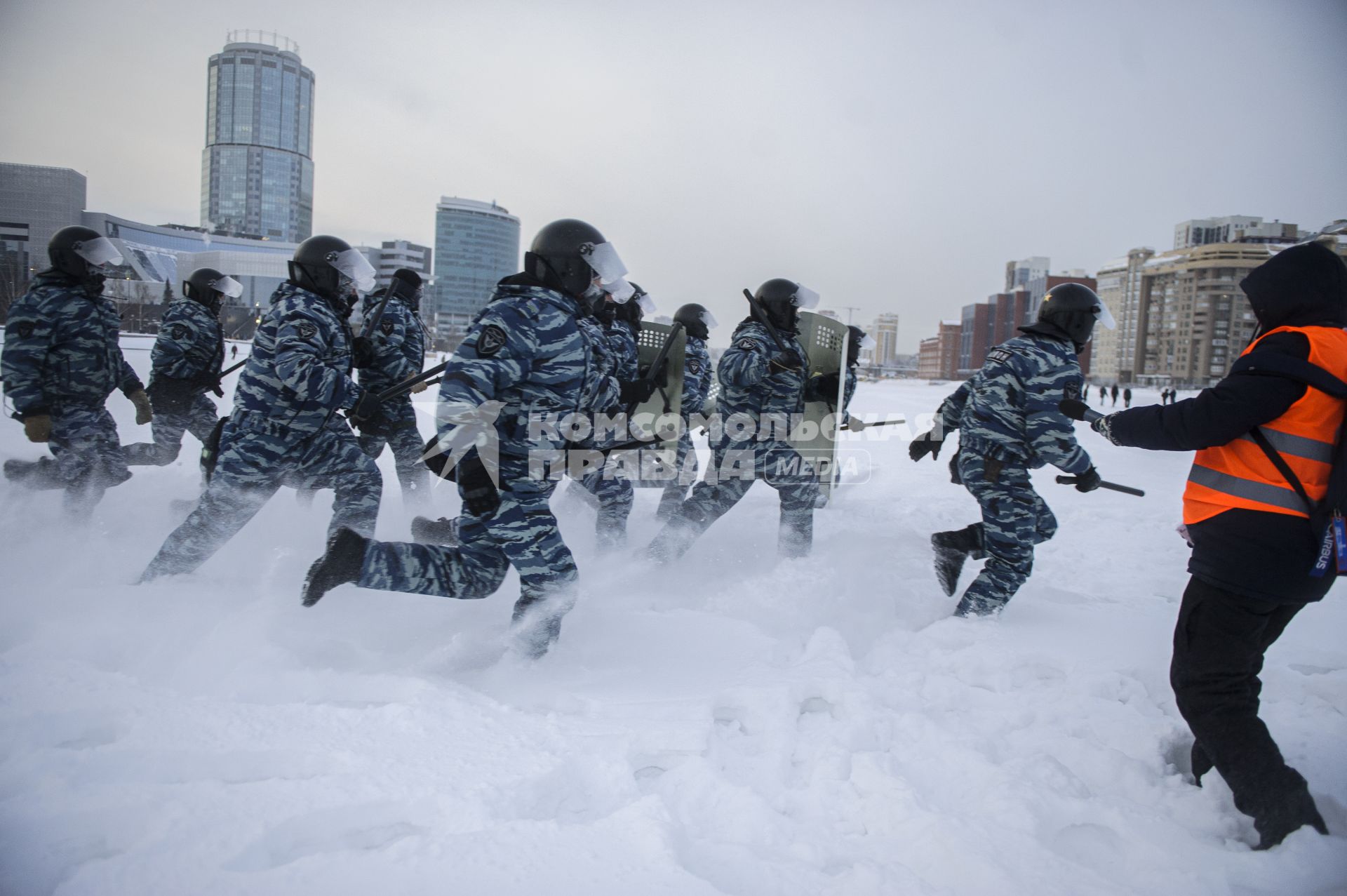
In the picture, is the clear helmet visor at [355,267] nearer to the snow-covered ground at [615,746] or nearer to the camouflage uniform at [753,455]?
the snow-covered ground at [615,746]

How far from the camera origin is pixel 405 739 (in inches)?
82.2

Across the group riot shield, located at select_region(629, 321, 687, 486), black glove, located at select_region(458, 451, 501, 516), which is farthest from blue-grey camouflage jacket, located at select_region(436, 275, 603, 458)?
riot shield, located at select_region(629, 321, 687, 486)

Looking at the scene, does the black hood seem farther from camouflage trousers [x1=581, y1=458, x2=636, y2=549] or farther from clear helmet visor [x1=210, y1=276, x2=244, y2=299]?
clear helmet visor [x1=210, y1=276, x2=244, y2=299]

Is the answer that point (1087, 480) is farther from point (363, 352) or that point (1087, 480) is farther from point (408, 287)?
point (408, 287)

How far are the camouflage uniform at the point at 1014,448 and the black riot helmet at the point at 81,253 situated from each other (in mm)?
5190

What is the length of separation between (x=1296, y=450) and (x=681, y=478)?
4.83 meters

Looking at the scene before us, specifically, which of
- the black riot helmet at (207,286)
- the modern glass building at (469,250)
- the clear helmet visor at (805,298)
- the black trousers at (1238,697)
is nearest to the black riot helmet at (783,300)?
the clear helmet visor at (805,298)

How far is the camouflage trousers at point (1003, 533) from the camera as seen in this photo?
3516 millimetres

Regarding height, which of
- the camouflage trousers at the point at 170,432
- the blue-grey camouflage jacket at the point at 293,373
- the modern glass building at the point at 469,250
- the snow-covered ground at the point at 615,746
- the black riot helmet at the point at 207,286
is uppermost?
the modern glass building at the point at 469,250

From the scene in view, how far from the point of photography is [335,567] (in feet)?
8.51

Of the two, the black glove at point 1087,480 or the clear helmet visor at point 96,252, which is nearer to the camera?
the black glove at point 1087,480

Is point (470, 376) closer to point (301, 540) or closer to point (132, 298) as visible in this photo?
point (301, 540)

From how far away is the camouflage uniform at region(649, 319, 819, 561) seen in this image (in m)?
4.60

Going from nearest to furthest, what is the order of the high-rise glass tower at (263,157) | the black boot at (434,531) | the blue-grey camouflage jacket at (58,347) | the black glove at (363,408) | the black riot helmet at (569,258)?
the black riot helmet at (569,258) → the black glove at (363,408) → the black boot at (434,531) → the blue-grey camouflage jacket at (58,347) → the high-rise glass tower at (263,157)
